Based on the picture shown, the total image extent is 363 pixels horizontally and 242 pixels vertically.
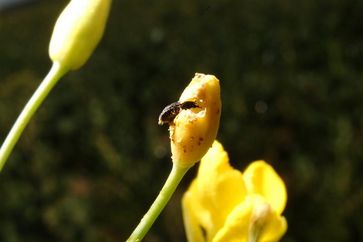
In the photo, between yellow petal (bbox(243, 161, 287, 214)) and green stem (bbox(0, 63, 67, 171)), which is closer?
green stem (bbox(0, 63, 67, 171))

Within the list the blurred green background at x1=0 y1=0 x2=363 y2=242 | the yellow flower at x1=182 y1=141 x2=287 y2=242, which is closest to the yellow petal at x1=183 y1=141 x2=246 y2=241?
the yellow flower at x1=182 y1=141 x2=287 y2=242

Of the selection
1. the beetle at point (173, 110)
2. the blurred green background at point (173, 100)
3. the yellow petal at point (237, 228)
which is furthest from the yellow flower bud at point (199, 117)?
the blurred green background at point (173, 100)

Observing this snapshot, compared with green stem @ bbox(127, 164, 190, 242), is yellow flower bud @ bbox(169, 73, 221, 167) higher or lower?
higher

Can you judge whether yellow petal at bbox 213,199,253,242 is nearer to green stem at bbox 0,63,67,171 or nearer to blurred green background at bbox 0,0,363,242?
green stem at bbox 0,63,67,171

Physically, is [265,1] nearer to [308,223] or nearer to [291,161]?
[291,161]

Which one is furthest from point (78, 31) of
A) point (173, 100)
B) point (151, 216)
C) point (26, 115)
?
point (173, 100)

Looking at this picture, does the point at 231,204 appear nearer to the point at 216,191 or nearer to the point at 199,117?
the point at 216,191

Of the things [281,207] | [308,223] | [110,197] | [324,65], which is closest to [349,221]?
[308,223]
